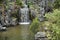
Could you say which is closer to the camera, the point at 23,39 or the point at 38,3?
the point at 23,39

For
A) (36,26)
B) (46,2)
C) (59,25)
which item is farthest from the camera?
(46,2)

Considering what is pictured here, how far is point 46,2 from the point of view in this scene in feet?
132

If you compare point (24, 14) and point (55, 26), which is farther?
point (24, 14)

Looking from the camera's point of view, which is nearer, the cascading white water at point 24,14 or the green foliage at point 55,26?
the green foliage at point 55,26

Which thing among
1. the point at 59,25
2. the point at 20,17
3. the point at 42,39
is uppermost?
the point at 59,25

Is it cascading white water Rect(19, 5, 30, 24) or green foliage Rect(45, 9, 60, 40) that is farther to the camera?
cascading white water Rect(19, 5, 30, 24)

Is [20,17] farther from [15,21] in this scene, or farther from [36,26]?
[36,26]

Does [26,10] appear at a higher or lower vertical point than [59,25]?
lower

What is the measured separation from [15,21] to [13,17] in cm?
173

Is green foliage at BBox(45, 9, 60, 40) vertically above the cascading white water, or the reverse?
green foliage at BBox(45, 9, 60, 40)

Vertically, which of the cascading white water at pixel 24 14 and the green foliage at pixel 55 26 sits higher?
the green foliage at pixel 55 26

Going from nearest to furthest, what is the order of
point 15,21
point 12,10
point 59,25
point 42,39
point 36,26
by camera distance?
point 59,25 < point 42,39 < point 36,26 < point 15,21 < point 12,10

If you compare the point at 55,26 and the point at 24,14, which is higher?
the point at 55,26

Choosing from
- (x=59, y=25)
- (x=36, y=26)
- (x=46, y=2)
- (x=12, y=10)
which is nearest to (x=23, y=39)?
(x=36, y=26)
